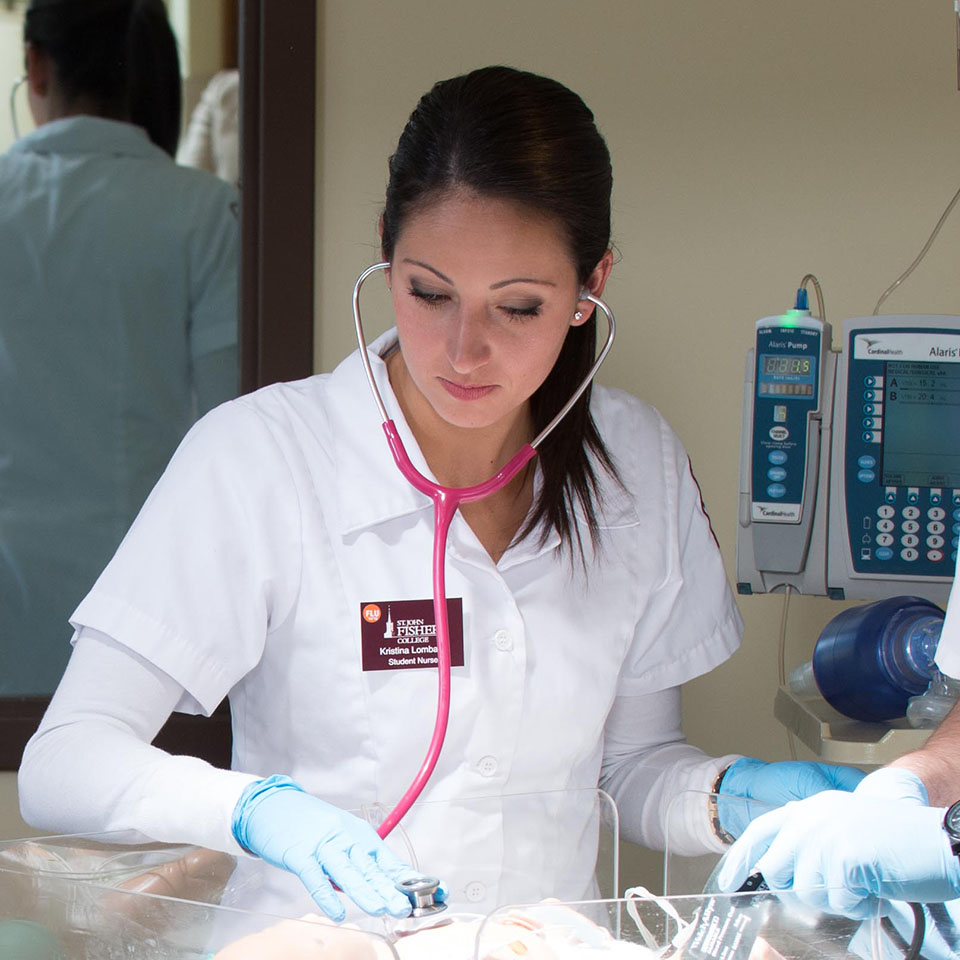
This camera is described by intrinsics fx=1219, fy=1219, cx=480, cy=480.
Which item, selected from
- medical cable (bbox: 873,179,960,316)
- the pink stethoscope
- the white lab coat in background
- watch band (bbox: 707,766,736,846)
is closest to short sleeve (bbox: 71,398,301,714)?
the white lab coat in background

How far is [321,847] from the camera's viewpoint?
1055 mm

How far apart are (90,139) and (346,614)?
1143 millimetres

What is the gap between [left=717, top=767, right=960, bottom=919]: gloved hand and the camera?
0.99 m

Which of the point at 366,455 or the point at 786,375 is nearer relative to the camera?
the point at 366,455

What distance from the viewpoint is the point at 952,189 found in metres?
2.05

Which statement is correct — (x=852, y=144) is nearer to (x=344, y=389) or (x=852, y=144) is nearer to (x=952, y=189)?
(x=952, y=189)

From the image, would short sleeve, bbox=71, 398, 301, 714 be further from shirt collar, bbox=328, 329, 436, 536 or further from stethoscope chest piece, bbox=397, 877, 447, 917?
stethoscope chest piece, bbox=397, 877, 447, 917

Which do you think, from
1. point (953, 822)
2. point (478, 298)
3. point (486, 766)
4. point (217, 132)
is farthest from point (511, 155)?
point (217, 132)

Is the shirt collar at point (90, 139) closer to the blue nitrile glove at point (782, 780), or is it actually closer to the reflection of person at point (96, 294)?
the reflection of person at point (96, 294)

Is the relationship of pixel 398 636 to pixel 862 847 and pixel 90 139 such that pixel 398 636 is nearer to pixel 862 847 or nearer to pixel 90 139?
pixel 862 847

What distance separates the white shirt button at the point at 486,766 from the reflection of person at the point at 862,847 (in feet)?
1.16

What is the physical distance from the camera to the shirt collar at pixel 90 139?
2102 mm

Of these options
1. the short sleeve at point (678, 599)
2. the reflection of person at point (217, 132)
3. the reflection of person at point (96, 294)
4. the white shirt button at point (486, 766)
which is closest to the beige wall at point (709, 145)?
the reflection of person at point (217, 132)

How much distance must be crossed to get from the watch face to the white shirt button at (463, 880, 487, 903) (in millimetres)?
419
